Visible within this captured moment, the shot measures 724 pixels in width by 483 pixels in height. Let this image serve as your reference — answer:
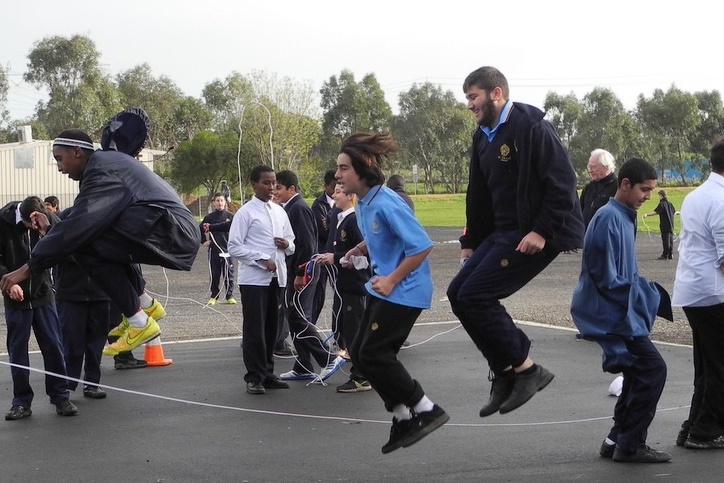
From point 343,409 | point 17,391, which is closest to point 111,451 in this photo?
point 17,391

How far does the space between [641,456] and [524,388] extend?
108cm

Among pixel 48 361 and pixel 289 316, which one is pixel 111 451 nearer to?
pixel 48 361

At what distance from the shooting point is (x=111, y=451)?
24.7ft

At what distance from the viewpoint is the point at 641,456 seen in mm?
6754

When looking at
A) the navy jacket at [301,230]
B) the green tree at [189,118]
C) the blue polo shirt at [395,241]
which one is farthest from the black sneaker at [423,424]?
the green tree at [189,118]

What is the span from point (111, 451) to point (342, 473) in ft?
6.23

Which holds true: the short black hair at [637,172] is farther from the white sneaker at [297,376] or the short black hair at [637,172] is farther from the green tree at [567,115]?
the green tree at [567,115]

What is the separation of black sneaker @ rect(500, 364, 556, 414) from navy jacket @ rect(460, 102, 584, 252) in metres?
0.82

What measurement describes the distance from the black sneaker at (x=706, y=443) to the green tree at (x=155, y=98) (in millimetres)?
94188

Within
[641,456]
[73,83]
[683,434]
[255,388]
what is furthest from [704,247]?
[73,83]

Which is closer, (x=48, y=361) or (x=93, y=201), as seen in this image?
(x=93, y=201)

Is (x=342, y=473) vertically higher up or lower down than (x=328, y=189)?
lower down

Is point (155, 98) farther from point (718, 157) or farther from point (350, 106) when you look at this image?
point (718, 157)

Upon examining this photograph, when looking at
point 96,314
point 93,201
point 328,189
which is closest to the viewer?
point 93,201
